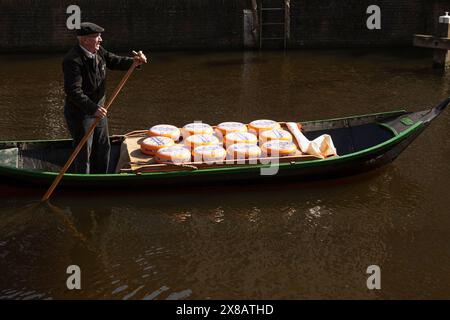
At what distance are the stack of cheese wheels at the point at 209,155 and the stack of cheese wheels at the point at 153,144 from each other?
53 cm

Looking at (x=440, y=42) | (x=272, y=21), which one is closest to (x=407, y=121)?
(x=440, y=42)

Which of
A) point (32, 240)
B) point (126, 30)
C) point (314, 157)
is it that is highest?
point (126, 30)

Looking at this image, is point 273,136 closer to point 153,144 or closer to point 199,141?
point 199,141

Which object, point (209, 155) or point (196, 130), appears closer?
point (209, 155)

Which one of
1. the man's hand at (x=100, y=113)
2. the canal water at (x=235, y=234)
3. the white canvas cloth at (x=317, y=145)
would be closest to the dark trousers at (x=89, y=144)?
the man's hand at (x=100, y=113)

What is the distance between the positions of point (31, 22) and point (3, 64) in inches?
81.0

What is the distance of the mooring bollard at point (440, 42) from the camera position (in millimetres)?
18172

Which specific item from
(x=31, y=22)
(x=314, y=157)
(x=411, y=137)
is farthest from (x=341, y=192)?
(x=31, y=22)

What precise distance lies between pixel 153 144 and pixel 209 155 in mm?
982

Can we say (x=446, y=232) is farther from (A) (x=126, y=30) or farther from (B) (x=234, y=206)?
(A) (x=126, y=30)

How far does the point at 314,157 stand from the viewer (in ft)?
34.6

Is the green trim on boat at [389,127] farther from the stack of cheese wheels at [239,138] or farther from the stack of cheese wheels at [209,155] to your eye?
the stack of cheese wheels at [209,155]

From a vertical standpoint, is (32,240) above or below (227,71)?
below

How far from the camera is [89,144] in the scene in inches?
401
